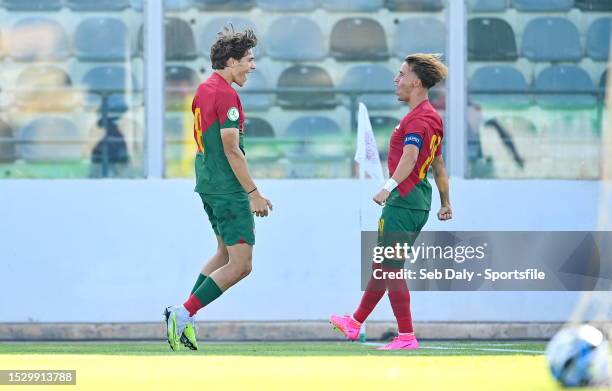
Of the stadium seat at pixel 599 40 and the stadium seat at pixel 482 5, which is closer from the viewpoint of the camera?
the stadium seat at pixel 482 5

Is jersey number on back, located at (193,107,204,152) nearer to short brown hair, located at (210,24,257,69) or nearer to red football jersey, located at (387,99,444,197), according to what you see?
short brown hair, located at (210,24,257,69)

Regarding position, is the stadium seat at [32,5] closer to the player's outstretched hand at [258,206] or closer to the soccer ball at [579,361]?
the player's outstretched hand at [258,206]

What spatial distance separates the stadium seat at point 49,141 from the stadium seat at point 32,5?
0.91 metres

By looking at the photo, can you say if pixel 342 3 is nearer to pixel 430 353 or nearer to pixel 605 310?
pixel 605 310

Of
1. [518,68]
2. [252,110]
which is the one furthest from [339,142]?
[518,68]

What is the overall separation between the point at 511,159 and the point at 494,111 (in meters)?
0.43

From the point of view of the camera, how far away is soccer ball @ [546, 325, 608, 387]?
5.43m

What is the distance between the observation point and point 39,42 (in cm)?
1230

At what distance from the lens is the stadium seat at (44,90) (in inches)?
484

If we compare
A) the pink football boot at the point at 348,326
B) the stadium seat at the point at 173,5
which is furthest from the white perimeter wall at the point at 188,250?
the pink football boot at the point at 348,326

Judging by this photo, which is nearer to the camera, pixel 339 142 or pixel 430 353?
pixel 430 353

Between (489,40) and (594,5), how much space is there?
96 cm

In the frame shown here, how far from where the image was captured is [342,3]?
12.5 metres

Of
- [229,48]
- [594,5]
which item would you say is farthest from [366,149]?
[229,48]
